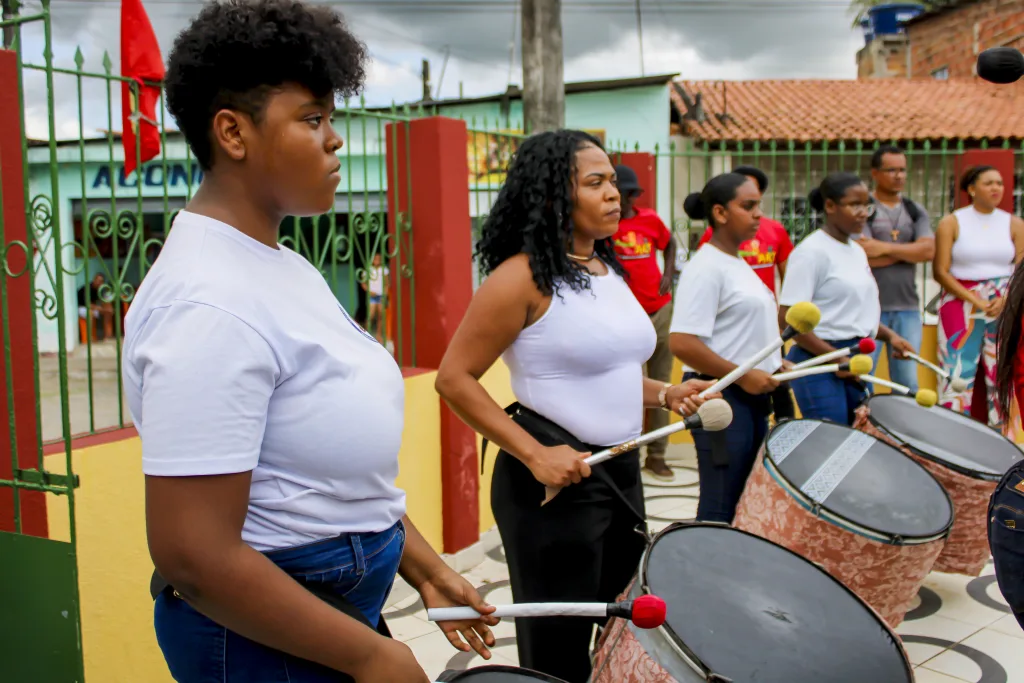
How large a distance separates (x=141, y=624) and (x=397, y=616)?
127cm

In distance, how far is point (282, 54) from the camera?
1219 millimetres

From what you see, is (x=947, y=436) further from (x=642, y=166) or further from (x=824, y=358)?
(x=642, y=166)

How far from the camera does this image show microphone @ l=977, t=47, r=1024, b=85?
5.87 feet

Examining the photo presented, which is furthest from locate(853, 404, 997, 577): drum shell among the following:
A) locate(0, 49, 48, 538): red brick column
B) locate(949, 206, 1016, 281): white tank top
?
locate(949, 206, 1016, 281): white tank top

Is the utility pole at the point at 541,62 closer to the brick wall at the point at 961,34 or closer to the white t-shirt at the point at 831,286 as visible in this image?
the white t-shirt at the point at 831,286

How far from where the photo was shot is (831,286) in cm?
453

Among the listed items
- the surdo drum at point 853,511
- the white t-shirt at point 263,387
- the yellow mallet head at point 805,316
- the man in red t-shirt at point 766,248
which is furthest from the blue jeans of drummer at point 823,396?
the white t-shirt at point 263,387

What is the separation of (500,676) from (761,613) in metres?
0.78

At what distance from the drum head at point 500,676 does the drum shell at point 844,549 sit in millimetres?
1461

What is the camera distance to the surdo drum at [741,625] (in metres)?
1.89

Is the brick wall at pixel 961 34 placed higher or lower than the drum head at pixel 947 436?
higher

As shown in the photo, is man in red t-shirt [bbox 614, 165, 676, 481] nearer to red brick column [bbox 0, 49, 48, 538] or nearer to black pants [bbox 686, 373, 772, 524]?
black pants [bbox 686, 373, 772, 524]

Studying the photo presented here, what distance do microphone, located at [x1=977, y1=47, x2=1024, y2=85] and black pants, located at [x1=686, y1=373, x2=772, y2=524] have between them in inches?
69.9

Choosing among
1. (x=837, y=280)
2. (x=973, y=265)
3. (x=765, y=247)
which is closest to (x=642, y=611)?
(x=837, y=280)
